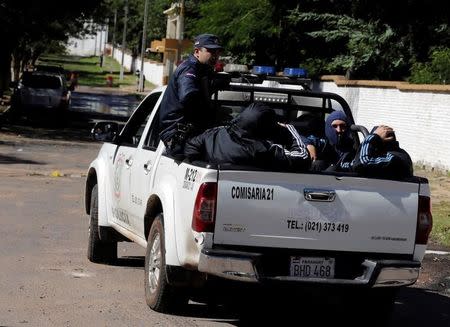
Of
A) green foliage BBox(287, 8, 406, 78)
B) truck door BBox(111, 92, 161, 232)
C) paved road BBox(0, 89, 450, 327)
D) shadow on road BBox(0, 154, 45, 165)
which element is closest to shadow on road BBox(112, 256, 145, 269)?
paved road BBox(0, 89, 450, 327)

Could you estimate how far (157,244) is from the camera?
7.84 m

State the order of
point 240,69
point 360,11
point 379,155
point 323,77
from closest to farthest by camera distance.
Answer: point 379,155
point 240,69
point 360,11
point 323,77

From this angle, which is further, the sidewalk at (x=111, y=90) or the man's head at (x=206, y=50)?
the sidewalk at (x=111, y=90)

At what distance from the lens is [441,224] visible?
14641 mm

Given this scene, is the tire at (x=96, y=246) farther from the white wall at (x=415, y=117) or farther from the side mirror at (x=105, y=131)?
the white wall at (x=415, y=117)

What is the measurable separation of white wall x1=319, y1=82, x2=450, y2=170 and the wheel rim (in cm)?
1521

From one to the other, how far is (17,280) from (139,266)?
1579 millimetres

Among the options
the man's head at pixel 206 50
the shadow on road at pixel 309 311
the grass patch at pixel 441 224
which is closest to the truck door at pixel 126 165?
the man's head at pixel 206 50

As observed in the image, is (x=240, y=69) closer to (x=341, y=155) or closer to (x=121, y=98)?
(x=341, y=155)

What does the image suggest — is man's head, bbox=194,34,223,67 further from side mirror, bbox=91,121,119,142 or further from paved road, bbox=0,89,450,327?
paved road, bbox=0,89,450,327

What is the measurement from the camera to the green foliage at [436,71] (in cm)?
2677

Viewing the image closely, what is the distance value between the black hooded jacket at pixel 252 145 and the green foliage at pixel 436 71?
1955 cm

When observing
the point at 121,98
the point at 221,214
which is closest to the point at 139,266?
the point at 221,214

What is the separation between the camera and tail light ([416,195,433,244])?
7355mm
